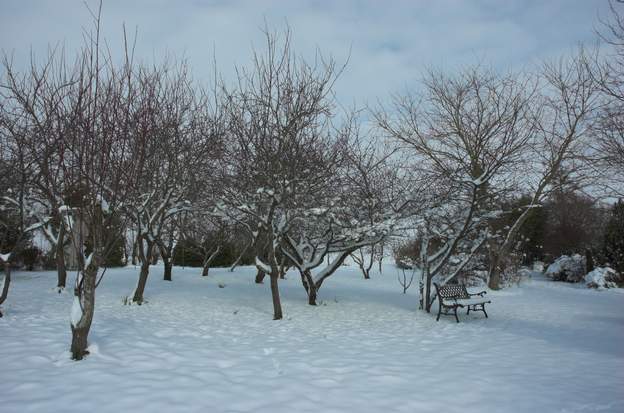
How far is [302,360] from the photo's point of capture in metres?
4.89

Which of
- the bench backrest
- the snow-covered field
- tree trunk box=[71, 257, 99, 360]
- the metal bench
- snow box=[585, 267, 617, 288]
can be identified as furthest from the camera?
snow box=[585, 267, 617, 288]

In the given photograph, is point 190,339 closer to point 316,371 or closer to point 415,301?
point 316,371

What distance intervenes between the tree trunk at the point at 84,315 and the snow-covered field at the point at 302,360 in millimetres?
140

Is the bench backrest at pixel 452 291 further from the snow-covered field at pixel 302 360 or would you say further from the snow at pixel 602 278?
the snow at pixel 602 278

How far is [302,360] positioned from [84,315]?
257 centimetres

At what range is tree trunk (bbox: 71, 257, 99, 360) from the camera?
168 inches

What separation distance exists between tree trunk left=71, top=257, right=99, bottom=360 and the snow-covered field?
0.46 ft

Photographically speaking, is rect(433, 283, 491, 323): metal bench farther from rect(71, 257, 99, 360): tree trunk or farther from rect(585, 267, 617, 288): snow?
rect(585, 267, 617, 288): snow

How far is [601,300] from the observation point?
39.8 ft

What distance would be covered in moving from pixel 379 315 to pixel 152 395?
19.9ft

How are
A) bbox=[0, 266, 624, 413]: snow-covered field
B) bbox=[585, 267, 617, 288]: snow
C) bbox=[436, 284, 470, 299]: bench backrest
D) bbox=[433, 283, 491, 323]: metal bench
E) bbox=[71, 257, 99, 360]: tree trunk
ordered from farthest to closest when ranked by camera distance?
1. bbox=[585, 267, 617, 288]: snow
2. bbox=[436, 284, 470, 299]: bench backrest
3. bbox=[433, 283, 491, 323]: metal bench
4. bbox=[71, 257, 99, 360]: tree trunk
5. bbox=[0, 266, 624, 413]: snow-covered field

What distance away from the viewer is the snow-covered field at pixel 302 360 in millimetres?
3471

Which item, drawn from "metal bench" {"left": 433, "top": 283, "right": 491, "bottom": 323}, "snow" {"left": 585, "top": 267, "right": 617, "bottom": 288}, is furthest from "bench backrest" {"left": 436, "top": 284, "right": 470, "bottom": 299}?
"snow" {"left": 585, "top": 267, "right": 617, "bottom": 288}

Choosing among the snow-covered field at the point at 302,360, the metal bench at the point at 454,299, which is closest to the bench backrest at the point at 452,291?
the metal bench at the point at 454,299
